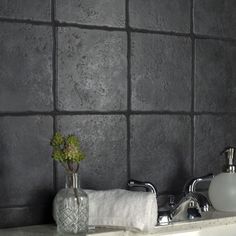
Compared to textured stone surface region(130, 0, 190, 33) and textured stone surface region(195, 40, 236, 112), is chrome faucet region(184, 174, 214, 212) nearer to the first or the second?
textured stone surface region(195, 40, 236, 112)

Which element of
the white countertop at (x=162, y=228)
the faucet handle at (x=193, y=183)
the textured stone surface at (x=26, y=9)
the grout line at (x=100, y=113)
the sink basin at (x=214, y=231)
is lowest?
the sink basin at (x=214, y=231)

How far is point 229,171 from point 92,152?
1.08 ft

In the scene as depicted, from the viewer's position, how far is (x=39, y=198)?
134 cm

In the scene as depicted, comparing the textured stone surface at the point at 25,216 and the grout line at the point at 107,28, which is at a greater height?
the grout line at the point at 107,28

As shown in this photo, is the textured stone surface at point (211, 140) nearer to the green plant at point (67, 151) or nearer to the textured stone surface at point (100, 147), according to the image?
the textured stone surface at point (100, 147)

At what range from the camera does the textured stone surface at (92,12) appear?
1375 mm

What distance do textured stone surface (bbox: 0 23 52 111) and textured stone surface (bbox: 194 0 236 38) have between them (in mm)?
433

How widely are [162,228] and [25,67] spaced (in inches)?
17.0

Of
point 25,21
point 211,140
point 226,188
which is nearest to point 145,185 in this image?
point 226,188

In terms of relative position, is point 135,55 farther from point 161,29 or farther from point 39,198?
point 39,198

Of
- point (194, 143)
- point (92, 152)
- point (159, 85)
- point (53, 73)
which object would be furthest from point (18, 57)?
point (194, 143)

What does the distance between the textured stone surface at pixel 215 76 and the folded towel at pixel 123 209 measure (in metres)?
0.41

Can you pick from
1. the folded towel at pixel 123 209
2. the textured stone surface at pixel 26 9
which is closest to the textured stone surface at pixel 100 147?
the folded towel at pixel 123 209

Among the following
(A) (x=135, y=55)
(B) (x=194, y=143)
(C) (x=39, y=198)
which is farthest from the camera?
(B) (x=194, y=143)
